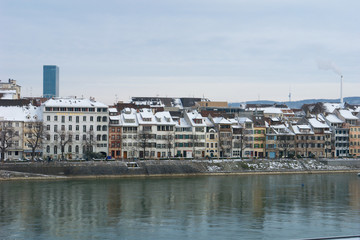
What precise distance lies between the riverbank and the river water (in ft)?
13.1

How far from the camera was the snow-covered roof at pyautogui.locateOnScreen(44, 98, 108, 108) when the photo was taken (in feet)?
316

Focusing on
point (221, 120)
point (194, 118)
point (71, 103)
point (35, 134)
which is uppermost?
point (71, 103)

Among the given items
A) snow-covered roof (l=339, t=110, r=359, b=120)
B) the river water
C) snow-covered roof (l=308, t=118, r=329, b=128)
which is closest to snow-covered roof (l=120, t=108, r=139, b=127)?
the river water

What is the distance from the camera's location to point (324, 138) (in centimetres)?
11156

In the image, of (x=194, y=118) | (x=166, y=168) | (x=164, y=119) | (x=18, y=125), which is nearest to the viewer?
(x=166, y=168)

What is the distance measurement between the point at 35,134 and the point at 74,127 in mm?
6268

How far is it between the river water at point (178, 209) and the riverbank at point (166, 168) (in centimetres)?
398

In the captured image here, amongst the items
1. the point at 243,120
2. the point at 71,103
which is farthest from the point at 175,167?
the point at 243,120

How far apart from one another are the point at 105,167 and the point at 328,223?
4278cm

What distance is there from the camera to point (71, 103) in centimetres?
9781

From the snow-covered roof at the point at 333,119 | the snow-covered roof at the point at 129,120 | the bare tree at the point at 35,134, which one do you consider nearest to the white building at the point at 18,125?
the bare tree at the point at 35,134

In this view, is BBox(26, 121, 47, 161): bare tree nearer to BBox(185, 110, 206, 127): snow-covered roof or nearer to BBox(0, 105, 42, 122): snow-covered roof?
BBox(0, 105, 42, 122): snow-covered roof

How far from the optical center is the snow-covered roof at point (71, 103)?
96.4 metres

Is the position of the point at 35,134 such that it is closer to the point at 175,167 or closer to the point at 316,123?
the point at 175,167
